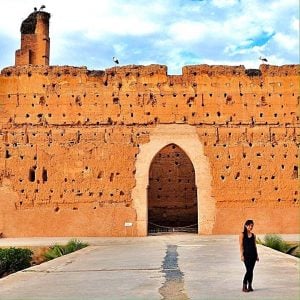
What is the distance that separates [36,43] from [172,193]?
10850 millimetres

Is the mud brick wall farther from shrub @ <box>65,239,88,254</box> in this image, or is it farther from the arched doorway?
shrub @ <box>65,239,88,254</box>

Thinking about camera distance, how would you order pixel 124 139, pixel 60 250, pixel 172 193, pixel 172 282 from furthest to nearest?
pixel 172 193
pixel 124 139
pixel 60 250
pixel 172 282

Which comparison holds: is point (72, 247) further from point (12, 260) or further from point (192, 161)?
point (192, 161)

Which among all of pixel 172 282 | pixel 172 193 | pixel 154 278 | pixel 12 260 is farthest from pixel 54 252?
pixel 172 193

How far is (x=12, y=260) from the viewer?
484 inches

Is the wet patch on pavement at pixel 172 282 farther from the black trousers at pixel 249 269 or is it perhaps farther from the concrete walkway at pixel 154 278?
the black trousers at pixel 249 269

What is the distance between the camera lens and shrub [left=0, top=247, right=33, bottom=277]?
12.0 m

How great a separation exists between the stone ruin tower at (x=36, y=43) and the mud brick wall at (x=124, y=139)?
4.38 m

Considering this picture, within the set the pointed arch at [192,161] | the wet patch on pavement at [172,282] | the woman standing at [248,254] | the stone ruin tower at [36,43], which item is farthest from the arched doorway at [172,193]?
the woman standing at [248,254]

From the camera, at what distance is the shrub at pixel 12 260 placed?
1204 centimetres

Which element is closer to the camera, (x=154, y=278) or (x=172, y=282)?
(x=172, y=282)

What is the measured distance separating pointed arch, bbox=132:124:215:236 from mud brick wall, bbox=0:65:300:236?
178mm

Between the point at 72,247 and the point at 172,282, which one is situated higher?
the point at 172,282

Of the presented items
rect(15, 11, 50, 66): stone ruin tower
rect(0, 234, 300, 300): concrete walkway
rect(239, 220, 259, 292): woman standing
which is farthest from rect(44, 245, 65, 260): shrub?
rect(15, 11, 50, 66): stone ruin tower
